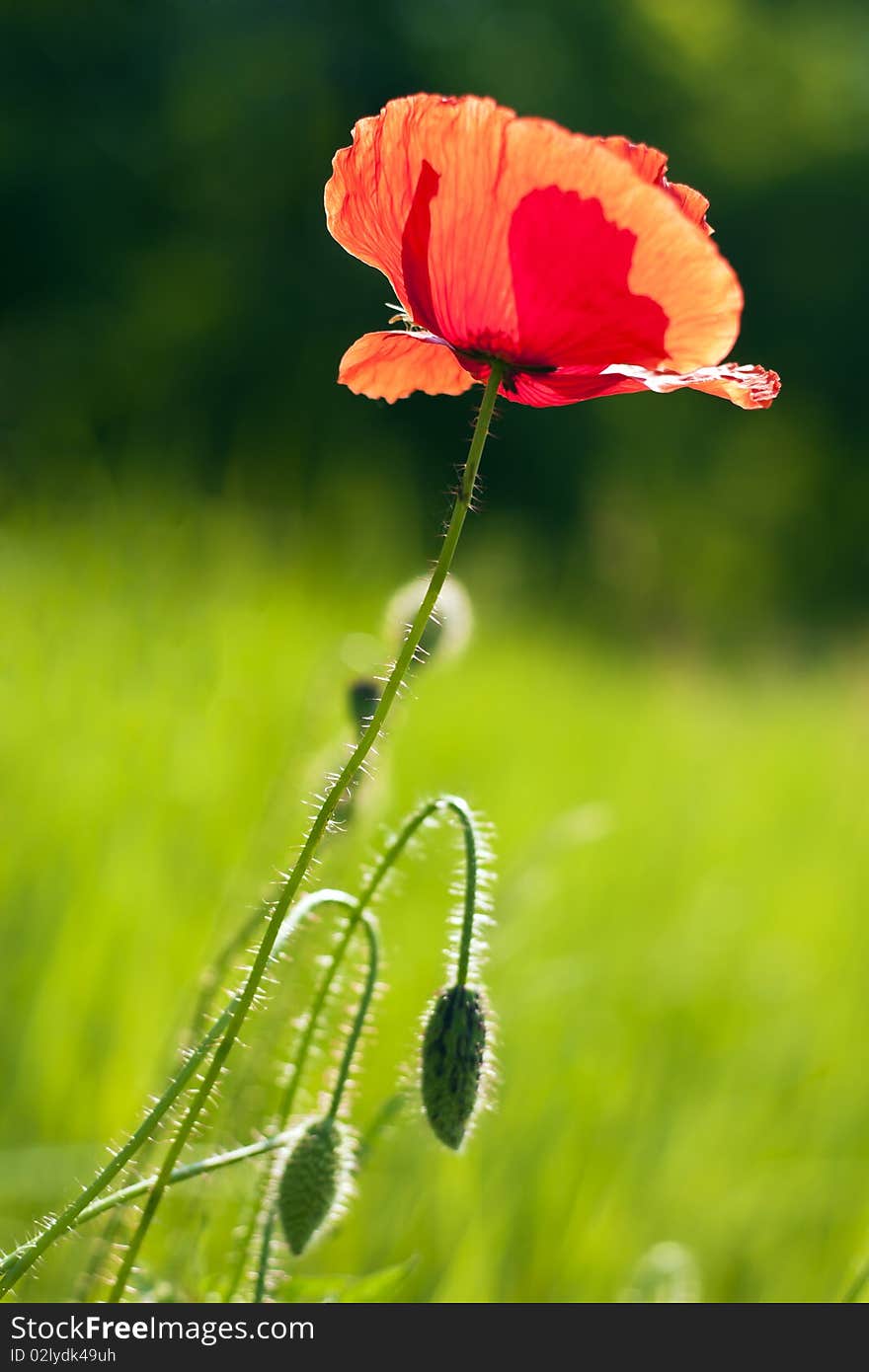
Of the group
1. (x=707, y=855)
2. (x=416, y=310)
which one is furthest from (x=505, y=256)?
(x=707, y=855)

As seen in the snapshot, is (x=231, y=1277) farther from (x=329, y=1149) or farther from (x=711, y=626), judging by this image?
(x=711, y=626)

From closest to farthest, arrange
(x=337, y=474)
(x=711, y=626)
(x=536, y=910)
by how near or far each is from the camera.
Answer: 1. (x=536, y=910)
2. (x=337, y=474)
3. (x=711, y=626)

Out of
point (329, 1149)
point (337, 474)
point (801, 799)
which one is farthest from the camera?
point (337, 474)

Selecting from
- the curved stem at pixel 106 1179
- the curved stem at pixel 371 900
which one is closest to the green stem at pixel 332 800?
the curved stem at pixel 106 1179

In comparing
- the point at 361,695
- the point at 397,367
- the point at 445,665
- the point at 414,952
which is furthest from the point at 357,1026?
the point at 414,952

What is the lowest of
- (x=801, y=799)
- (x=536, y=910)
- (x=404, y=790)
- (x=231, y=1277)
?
(x=231, y=1277)

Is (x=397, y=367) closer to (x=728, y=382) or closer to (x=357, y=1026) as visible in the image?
(x=728, y=382)
